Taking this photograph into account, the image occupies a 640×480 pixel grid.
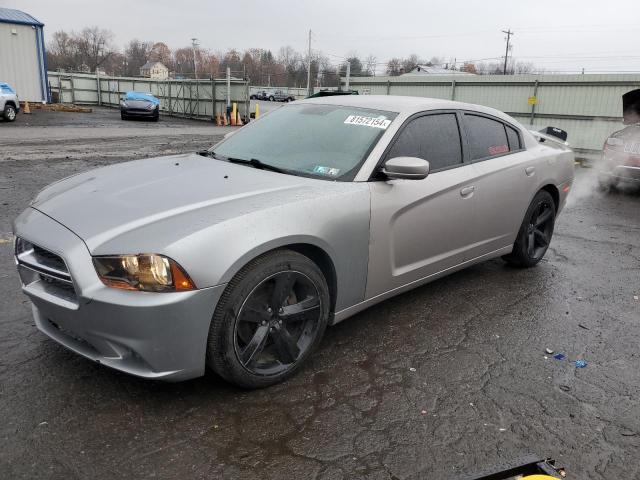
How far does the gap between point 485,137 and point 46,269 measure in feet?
11.3

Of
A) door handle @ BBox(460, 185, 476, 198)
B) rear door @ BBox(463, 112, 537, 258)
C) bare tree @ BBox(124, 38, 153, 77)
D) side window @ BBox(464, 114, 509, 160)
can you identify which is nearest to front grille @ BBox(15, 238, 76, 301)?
door handle @ BBox(460, 185, 476, 198)

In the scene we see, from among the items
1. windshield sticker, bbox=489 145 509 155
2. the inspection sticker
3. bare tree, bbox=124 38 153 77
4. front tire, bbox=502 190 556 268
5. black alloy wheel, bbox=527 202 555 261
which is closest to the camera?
the inspection sticker

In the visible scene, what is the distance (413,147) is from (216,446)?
7.70 ft

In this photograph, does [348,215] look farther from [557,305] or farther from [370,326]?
[557,305]

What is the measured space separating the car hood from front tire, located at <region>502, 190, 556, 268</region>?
2.52 m

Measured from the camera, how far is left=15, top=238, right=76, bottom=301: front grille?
2553 mm

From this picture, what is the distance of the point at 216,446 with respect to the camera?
2.43 meters

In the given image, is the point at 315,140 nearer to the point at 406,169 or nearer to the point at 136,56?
the point at 406,169

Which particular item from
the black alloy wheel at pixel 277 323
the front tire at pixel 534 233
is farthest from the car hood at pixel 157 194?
the front tire at pixel 534 233

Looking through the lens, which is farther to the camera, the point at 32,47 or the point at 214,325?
the point at 32,47

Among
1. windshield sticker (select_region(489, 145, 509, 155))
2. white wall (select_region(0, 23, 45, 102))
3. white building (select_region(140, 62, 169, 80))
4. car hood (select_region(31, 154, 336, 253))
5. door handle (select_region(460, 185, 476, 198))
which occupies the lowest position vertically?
door handle (select_region(460, 185, 476, 198))

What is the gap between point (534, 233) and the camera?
510 cm

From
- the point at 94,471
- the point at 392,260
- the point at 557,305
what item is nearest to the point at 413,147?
the point at 392,260

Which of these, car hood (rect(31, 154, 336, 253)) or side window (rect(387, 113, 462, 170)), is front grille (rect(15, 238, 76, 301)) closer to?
car hood (rect(31, 154, 336, 253))
